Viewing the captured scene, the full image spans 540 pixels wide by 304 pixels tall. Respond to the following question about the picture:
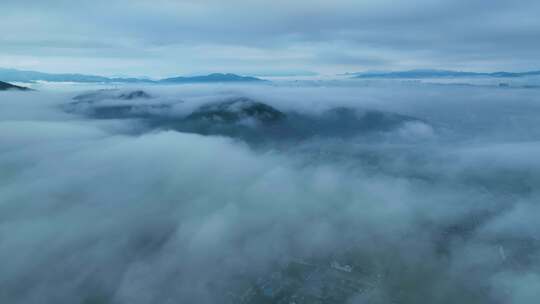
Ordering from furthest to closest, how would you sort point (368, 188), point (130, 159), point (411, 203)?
point (130, 159) < point (368, 188) < point (411, 203)

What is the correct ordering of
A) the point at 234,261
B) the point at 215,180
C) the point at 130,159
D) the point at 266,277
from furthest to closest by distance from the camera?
the point at 130,159 < the point at 215,180 < the point at 234,261 < the point at 266,277

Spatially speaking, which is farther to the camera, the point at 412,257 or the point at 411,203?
the point at 411,203

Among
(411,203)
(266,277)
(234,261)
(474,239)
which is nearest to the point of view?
(266,277)

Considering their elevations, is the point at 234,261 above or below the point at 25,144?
below

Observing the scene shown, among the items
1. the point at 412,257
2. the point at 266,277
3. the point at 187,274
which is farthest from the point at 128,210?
the point at 412,257

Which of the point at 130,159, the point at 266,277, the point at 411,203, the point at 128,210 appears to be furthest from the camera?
the point at 130,159

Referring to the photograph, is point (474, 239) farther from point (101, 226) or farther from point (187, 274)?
point (101, 226)

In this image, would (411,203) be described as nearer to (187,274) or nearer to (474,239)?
(474,239)

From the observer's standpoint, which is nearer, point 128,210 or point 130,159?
point 128,210

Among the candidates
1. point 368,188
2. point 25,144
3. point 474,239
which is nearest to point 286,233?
point 474,239
